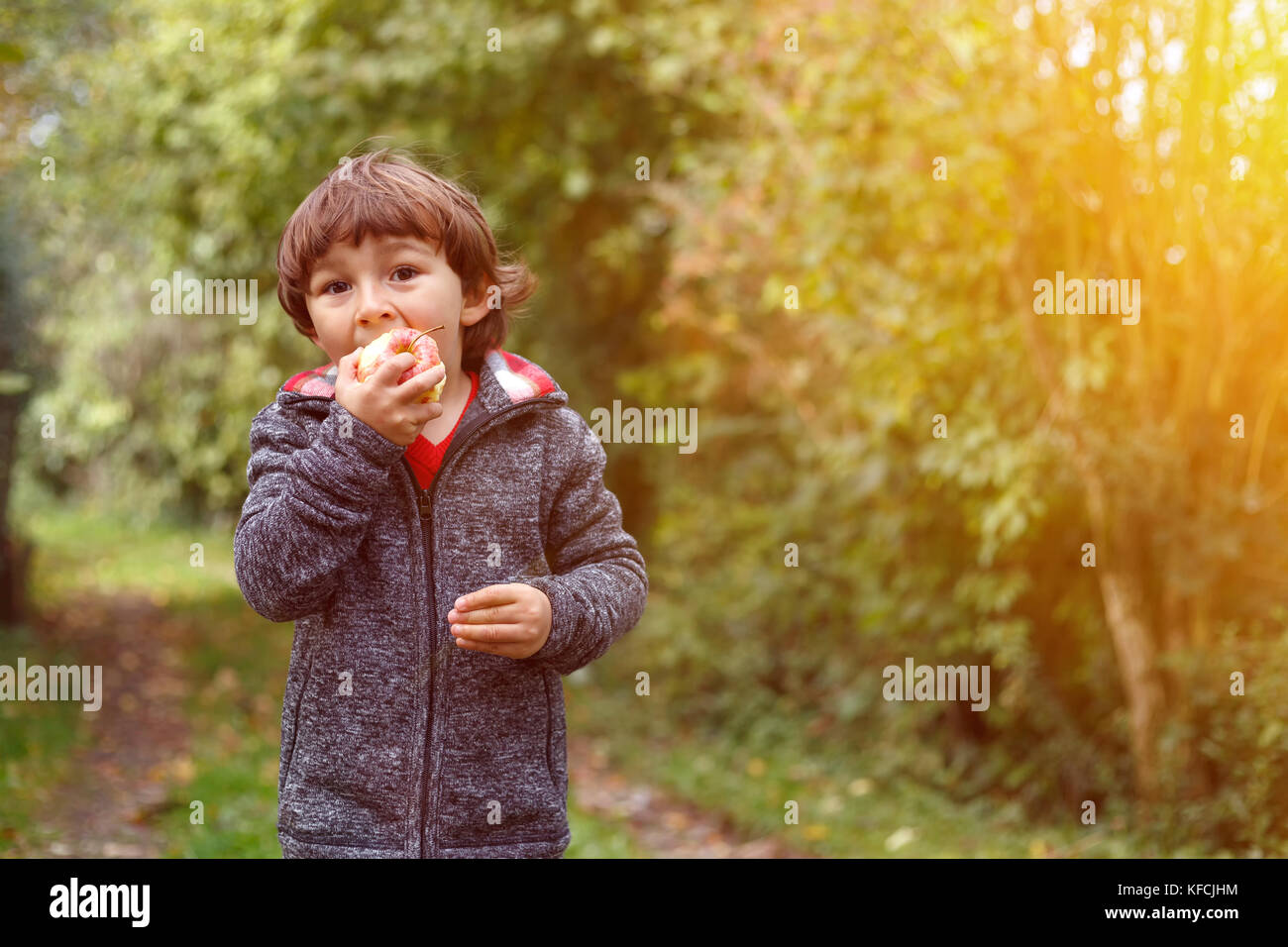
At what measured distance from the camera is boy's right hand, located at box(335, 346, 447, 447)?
5.88ft

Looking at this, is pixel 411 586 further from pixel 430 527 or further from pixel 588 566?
pixel 588 566

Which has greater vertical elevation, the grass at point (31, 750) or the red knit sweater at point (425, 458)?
the red knit sweater at point (425, 458)

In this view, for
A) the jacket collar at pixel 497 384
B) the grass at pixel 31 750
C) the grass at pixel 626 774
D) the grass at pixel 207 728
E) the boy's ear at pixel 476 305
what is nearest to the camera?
the jacket collar at pixel 497 384

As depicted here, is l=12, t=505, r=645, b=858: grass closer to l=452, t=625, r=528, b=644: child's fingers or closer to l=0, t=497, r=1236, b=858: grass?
l=0, t=497, r=1236, b=858: grass

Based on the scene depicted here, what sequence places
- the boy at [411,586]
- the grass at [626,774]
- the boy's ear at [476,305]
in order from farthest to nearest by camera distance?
the grass at [626,774] < the boy's ear at [476,305] < the boy at [411,586]

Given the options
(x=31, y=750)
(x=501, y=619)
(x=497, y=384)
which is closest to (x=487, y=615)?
(x=501, y=619)

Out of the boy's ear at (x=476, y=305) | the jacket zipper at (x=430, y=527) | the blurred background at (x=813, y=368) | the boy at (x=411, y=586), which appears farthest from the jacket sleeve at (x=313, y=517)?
the blurred background at (x=813, y=368)

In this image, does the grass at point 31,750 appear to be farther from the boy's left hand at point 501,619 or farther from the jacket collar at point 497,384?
the boy's left hand at point 501,619

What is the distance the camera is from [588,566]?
6.86 feet

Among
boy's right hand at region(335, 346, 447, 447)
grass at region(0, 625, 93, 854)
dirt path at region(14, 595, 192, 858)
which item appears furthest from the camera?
dirt path at region(14, 595, 192, 858)

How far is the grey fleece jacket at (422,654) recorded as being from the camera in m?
1.96

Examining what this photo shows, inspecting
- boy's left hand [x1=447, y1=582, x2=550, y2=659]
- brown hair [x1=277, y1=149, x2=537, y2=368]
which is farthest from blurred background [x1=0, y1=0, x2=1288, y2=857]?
boy's left hand [x1=447, y1=582, x2=550, y2=659]

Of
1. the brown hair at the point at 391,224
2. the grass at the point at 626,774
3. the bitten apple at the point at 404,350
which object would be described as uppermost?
the brown hair at the point at 391,224

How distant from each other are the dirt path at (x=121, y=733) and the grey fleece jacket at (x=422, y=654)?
2.64 meters
